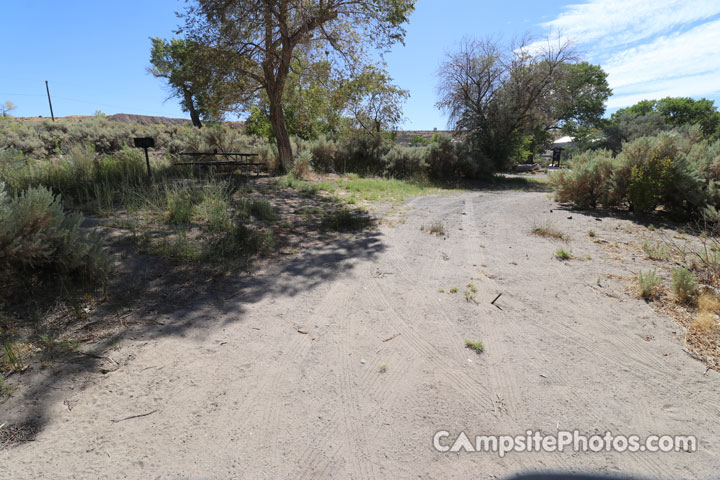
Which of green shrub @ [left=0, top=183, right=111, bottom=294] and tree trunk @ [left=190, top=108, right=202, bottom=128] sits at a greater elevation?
tree trunk @ [left=190, top=108, right=202, bottom=128]

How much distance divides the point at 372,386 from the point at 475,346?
107 centimetres

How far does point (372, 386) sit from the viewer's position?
2.54 metres

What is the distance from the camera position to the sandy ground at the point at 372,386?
192 cm

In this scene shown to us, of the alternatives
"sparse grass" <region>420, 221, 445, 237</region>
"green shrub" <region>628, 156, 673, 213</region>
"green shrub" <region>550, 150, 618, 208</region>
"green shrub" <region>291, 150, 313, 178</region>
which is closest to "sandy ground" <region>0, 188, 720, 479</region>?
"sparse grass" <region>420, 221, 445, 237</region>

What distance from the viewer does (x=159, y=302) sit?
11.8 ft

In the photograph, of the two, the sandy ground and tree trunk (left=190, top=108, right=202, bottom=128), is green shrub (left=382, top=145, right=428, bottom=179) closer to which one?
the sandy ground

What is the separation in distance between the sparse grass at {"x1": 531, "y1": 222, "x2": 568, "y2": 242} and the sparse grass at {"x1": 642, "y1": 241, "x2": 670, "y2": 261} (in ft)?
3.73

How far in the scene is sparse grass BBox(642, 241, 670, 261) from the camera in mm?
5262

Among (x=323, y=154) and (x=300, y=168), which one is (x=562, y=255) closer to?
(x=300, y=168)

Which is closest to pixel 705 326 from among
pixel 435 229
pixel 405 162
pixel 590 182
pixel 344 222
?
pixel 435 229

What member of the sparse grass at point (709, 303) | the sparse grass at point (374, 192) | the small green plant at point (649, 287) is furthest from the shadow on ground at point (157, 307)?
the sparse grass at point (374, 192)

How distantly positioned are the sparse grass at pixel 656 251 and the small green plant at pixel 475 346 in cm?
415

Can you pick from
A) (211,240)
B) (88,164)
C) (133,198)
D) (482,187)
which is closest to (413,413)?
(211,240)

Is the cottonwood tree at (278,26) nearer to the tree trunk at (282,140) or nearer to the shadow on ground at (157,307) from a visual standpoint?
the tree trunk at (282,140)
